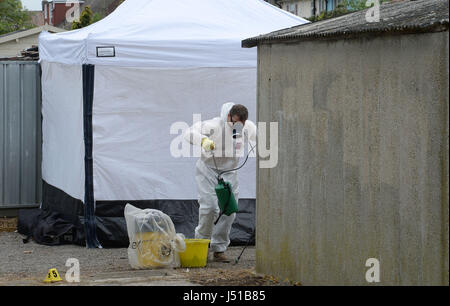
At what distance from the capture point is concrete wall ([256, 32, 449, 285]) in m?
5.01

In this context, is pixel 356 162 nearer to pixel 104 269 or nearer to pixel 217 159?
pixel 217 159

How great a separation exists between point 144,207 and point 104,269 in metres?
1.53

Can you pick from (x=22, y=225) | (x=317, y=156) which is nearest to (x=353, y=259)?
(x=317, y=156)

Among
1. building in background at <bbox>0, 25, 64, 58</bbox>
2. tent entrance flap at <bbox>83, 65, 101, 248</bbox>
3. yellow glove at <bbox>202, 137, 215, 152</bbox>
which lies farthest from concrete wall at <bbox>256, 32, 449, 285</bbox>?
building in background at <bbox>0, 25, 64, 58</bbox>

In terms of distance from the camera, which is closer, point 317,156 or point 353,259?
point 353,259

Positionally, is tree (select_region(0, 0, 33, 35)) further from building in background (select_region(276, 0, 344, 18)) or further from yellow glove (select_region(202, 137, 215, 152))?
yellow glove (select_region(202, 137, 215, 152))

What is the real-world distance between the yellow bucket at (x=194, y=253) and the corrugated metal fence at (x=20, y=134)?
4251 millimetres

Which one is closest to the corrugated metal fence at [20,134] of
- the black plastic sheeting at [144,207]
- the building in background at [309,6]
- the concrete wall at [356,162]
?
the black plastic sheeting at [144,207]

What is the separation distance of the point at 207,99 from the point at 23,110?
10.9 ft

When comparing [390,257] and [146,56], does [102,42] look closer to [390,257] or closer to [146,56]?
[146,56]

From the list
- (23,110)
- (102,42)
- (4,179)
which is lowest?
(4,179)

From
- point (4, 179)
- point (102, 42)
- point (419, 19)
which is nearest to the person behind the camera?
point (419, 19)

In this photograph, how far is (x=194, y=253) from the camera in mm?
8594
